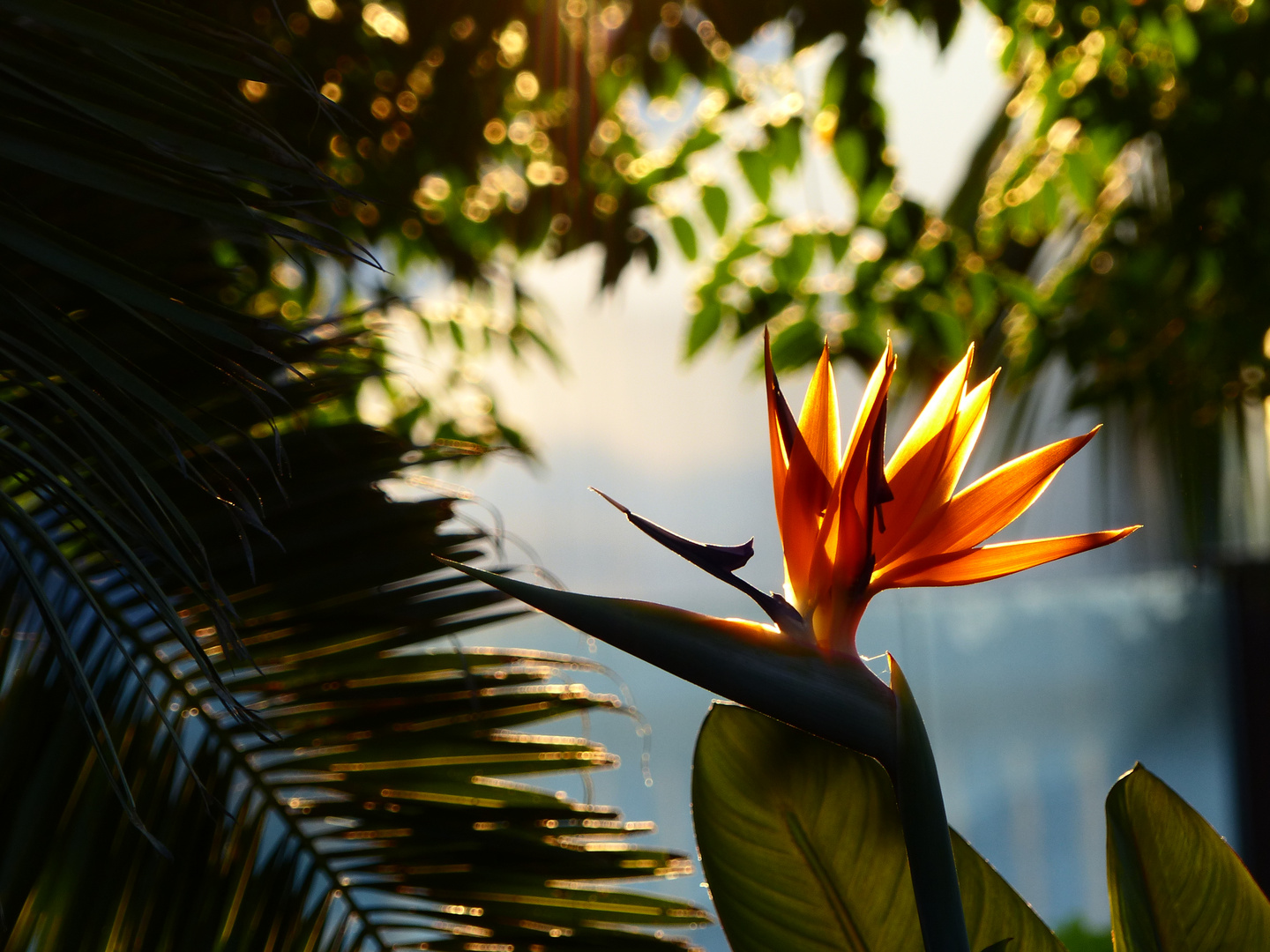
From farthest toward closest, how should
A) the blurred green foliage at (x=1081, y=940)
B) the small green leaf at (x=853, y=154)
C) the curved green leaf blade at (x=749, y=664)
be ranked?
the blurred green foliage at (x=1081, y=940)
the small green leaf at (x=853, y=154)
the curved green leaf blade at (x=749, y=664)

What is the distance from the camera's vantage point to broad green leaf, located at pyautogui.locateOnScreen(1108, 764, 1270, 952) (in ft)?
1.58

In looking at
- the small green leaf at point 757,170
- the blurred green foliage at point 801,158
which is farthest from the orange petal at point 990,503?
→ the small green leaf at point 757,170

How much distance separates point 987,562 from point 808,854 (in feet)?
0.61

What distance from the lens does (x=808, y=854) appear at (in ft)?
1.56

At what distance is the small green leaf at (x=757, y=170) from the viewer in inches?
43.4

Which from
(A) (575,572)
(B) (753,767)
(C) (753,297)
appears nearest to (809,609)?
(B) (753,767)

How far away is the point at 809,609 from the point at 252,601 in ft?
1.11

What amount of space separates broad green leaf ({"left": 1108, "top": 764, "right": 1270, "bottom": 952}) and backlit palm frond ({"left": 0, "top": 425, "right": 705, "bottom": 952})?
0.23 meters

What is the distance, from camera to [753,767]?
1.55 ft

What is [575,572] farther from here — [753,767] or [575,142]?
[753,767]

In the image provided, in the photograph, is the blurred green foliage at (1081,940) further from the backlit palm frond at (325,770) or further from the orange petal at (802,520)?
the orange petal at (802,520)

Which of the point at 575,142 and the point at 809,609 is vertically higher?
the point at 575,142

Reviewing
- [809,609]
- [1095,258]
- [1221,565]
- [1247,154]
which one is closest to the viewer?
[809,609]

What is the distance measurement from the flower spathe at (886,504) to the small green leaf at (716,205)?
819 millimetres
